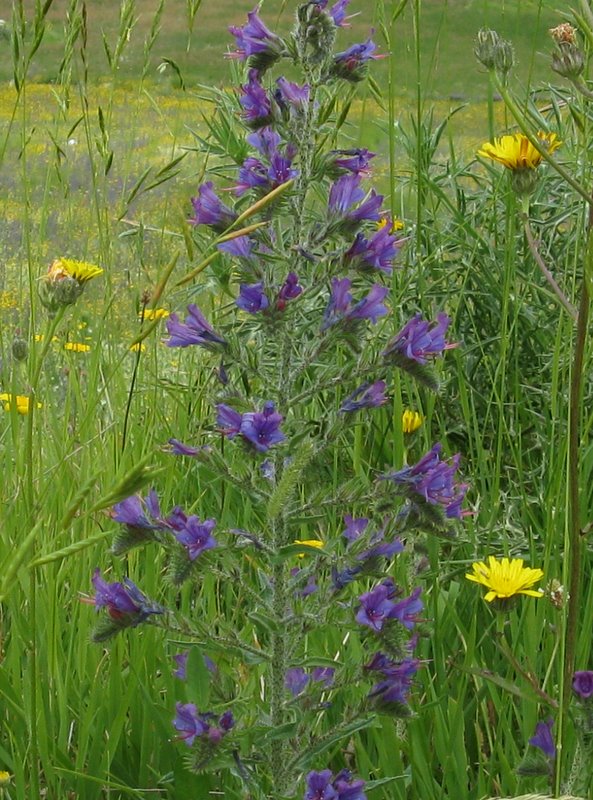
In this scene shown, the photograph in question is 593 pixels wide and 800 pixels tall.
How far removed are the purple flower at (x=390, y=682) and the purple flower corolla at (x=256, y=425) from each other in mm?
311

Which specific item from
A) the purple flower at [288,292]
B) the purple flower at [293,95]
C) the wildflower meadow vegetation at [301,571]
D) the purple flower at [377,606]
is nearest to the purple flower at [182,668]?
the wildflower meadow vegetation at [301,571]

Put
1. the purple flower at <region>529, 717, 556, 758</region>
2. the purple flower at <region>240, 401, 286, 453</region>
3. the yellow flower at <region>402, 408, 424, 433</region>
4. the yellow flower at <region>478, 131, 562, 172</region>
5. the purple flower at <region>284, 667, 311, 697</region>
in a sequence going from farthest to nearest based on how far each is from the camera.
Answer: the yellow flower at <region>402, 408, 424, 433</region> → the yellow flower at <region>478, 131, 562, 172</region> → the purple flower at <region>284, 667, 311, 697</region> → the purple flower at <region>529, 717, 556, 758</region> → the purple flower at <region>240, 401, 286, 453</region>

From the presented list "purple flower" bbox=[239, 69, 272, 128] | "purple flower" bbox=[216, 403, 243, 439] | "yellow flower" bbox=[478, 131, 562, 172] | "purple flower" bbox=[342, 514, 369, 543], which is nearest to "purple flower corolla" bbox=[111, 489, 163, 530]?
"purple flower" bbox=[216, 403, 243, 439]

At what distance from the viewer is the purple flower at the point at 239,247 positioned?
1.25 m

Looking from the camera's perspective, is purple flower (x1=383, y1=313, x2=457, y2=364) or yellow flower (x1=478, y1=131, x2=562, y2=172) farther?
yellow flower (x1=478, y1=131, x2=562, y2=172)

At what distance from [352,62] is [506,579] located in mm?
692

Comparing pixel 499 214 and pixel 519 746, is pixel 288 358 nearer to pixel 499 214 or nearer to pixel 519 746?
pixel 519 746

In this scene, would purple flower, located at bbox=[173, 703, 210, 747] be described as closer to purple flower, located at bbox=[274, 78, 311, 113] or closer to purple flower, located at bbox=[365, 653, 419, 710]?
purple flower, located at bbox=[365, 653, 419, 710]

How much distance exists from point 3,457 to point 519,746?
136cm

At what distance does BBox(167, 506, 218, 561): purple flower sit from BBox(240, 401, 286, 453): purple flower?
11cm

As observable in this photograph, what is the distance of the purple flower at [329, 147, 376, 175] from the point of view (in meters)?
1.25

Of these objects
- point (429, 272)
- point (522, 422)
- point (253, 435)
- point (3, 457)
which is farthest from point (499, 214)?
point (253, 435)

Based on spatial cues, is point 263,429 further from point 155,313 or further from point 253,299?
point 155,313

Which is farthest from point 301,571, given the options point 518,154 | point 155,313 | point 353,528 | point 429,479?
point 155,313
